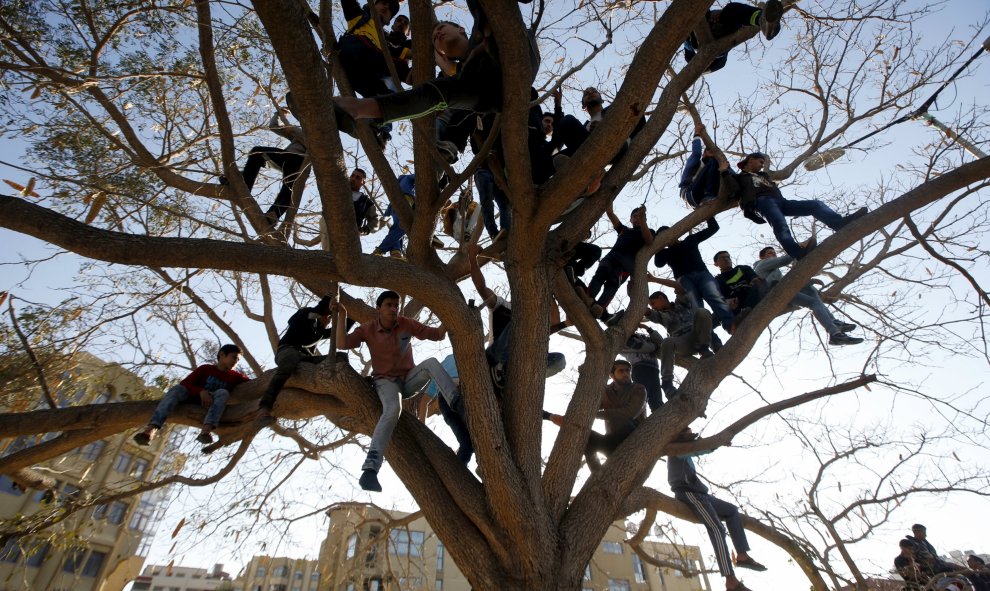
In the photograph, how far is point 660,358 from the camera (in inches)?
225

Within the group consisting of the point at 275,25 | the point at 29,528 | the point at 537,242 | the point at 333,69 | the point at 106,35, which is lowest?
the point at 29,528

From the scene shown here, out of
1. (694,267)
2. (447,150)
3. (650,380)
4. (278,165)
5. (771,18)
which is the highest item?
(278,165)

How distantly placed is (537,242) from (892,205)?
268 centimetres

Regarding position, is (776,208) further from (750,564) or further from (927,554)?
(927,554)

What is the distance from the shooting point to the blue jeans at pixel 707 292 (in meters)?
5.34

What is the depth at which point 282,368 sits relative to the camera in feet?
12.7

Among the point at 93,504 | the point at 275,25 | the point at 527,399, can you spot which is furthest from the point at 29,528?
the point at 275,25

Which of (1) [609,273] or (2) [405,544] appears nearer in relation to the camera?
(1) [609,273]

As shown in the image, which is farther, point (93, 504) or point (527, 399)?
point (93, 504)

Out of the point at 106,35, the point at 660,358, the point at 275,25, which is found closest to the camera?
the point at 275,25

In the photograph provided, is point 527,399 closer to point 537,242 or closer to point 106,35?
point 537,242

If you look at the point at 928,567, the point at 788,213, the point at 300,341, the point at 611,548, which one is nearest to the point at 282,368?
the point at 300,341

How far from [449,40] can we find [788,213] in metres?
3.97

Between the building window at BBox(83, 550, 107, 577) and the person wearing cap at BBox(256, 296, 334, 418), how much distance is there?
2273cm
